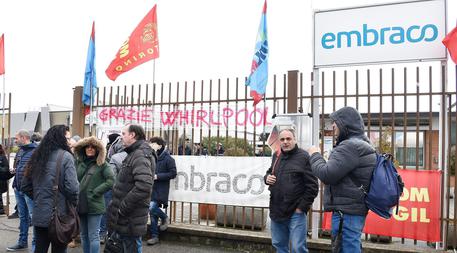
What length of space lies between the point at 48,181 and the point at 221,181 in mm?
2757

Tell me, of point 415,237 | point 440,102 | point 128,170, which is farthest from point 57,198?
point 440,102

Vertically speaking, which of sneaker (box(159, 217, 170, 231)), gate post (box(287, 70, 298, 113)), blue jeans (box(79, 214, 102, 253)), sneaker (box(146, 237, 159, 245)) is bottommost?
sneaker (box(146, 237, 159, 245))

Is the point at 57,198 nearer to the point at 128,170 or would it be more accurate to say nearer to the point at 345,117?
the point at 128,170

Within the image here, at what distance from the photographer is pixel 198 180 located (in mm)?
6395

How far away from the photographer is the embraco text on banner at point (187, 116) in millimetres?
6074

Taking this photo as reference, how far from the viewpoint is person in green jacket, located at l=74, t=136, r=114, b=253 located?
4609mm

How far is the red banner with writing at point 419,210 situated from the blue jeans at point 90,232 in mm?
3508

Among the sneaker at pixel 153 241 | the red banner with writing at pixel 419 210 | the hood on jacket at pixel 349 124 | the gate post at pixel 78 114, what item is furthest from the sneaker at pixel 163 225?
the hood on jacket at pixel 349 124

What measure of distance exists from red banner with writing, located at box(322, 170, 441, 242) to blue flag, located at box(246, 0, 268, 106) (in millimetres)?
2160

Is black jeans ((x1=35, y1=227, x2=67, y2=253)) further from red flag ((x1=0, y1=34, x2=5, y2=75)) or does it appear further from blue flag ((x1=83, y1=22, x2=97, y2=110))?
red flag ((x1=0, y1=34, x2=5, y2=75))

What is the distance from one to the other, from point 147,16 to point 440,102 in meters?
4.85

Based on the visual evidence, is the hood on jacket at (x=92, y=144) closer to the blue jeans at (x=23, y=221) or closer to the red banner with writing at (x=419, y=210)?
the blue jeans at (x=23, y=221)

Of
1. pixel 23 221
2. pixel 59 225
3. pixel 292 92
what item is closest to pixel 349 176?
pixel 292 92

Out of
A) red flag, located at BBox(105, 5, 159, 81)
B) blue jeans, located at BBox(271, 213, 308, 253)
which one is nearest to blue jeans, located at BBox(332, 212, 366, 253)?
blue jeans, located at BBox(271, 213, 308, 253)
